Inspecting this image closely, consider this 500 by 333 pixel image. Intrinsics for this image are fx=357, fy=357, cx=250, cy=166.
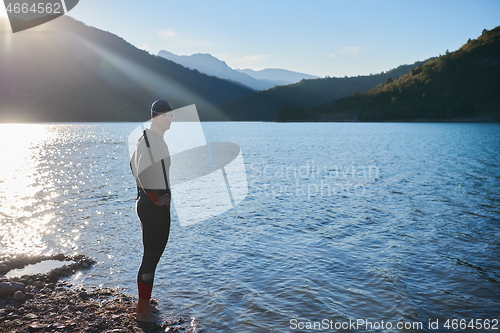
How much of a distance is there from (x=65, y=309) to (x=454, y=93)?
19933 cm

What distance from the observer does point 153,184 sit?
479 cm

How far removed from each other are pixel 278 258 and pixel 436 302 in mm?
3540

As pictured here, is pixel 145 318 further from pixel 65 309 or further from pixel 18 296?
pixel 18 296

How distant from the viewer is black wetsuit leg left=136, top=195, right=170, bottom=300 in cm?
495

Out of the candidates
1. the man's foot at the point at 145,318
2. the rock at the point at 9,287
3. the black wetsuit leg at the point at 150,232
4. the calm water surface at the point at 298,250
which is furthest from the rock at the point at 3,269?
the black wetsuit leg at the point at 150,232

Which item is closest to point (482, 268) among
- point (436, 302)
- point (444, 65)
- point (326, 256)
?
point (436, 302)

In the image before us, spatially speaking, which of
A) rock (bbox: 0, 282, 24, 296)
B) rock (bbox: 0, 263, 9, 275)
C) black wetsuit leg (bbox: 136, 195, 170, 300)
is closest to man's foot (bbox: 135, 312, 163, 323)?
black wetsuit leg (bbox: 136, 195, 170, 300)

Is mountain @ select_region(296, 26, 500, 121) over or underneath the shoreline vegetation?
over

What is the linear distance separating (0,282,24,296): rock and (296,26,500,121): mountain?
183816mm

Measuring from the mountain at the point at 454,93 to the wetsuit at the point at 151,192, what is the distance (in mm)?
182974

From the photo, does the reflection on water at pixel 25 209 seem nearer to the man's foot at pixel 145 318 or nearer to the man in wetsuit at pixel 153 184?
the man's foot at pixel 145 318

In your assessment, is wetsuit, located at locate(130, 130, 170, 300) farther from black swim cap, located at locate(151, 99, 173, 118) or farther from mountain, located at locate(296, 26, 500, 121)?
mountain, located at locate(296, 26, 500, 121)

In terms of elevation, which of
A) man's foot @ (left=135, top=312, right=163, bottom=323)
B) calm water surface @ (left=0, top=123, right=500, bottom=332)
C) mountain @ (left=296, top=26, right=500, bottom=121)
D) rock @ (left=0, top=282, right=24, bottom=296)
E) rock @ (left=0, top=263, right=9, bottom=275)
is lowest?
calm water surface @ (left=0, top=123, right=500, bottom=332)

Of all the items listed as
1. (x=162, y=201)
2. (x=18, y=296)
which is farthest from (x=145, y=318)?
(x=18, y=296)
